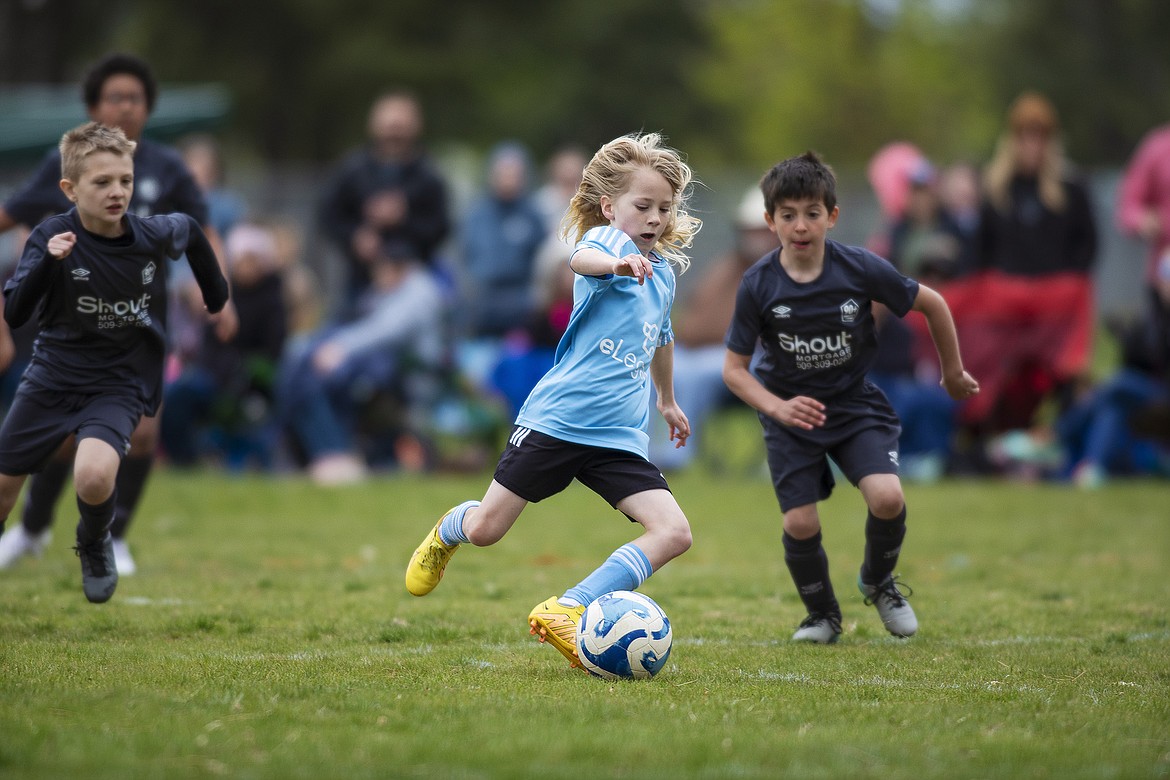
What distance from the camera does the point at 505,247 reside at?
1488cm

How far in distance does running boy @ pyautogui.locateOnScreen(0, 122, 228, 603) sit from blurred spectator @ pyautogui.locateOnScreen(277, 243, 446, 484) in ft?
20.3

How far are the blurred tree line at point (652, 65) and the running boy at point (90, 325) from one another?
20.9m

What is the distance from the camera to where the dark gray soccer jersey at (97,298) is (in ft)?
19.7

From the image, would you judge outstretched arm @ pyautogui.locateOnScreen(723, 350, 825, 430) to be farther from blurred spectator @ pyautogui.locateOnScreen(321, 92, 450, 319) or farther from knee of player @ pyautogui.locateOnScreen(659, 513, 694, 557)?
blurred spectator @ pyautogui.locateOnScreen(321, 92, 450, 319)

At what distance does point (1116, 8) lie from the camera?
127 feet

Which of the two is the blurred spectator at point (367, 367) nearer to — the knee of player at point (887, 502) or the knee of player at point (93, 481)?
the knee of player at point (93, 481)

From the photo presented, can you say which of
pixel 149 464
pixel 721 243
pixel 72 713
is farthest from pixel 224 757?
pixel 721 243

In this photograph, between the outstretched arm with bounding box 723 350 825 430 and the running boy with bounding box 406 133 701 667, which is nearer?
the running boy with bounding box 406 133 701 667

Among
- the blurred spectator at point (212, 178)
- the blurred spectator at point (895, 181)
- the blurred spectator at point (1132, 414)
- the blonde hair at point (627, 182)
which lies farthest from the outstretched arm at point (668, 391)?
the blurred spectator at point (212, 178)

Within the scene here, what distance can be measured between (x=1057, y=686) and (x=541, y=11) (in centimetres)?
3242

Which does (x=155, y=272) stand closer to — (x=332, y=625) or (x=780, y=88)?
(x=332, y=625)

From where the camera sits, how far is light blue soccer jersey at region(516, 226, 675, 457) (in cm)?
551

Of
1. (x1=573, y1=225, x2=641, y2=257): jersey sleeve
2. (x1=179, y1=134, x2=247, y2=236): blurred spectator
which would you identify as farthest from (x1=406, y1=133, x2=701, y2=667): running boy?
(x1=179, y1=134, x2=247, y2=236): blurred spectator

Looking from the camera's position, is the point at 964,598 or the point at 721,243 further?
the point at 721,243
